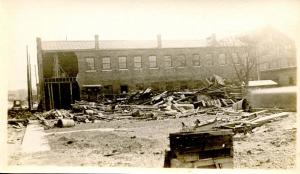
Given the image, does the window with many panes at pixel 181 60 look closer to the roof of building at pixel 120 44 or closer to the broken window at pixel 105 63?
the roof of building at pixel 120 44

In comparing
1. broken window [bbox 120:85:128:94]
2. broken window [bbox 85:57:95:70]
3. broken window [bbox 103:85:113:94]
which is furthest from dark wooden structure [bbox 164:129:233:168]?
broken window [bbox 85:57:95:70]

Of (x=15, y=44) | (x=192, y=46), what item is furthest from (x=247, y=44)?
(x=15, y=44)

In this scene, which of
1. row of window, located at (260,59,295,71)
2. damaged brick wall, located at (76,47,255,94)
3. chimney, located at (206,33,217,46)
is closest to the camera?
row of window, located at (260,59,295,71)

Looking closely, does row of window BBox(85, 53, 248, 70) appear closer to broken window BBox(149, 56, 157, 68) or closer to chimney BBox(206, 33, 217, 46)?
broken window BBox(149, 56, 157, 68)

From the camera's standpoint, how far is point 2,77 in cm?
402

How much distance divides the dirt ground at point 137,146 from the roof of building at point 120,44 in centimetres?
85

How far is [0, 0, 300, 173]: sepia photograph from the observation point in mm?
3893

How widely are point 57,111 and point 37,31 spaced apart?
0.94 metres

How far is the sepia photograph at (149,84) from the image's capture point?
3893 mm

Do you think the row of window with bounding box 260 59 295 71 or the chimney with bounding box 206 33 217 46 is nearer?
the row of window with bounding box 260 59 295 71

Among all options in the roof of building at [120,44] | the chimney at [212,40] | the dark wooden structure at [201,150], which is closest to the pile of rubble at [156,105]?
the dark wooden structure at [201,150]

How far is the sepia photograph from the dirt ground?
1cm

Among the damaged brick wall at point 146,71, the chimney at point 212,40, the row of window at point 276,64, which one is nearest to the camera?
the row of window at point 276,64

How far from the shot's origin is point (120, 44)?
4.09m
